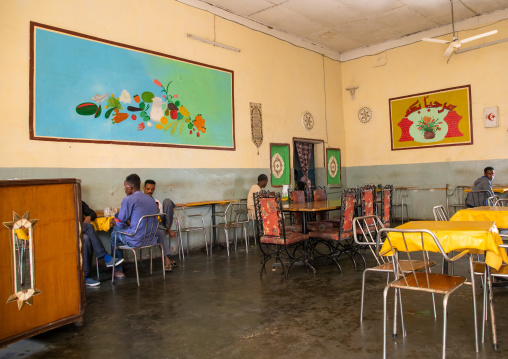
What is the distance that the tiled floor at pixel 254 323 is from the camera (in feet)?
8.66

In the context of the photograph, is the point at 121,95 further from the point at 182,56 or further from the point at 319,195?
the point at 319,195

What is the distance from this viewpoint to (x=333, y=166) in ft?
32.5

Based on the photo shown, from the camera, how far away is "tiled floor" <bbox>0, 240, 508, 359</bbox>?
2639 mm

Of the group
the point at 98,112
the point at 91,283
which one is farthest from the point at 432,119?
the point at 91,283

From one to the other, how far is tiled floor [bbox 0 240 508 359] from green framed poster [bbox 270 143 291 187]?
3.84 metres

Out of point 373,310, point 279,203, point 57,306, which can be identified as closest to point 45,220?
point 57,306

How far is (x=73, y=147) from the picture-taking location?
→ 518 cm

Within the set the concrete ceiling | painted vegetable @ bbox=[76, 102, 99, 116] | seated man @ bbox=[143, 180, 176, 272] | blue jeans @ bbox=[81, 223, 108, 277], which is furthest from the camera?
the concrete ceiling

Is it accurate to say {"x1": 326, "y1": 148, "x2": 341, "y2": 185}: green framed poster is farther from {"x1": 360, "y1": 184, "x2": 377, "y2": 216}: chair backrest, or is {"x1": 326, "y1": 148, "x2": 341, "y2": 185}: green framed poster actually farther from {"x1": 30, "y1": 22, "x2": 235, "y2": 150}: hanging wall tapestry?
{"x1": 360, "y1": 184, "x2": 377, "y2": 216}: chair backrest

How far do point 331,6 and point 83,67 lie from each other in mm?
4687

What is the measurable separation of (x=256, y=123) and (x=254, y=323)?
514 cm

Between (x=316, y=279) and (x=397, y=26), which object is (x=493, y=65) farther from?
(x=316, y=279)

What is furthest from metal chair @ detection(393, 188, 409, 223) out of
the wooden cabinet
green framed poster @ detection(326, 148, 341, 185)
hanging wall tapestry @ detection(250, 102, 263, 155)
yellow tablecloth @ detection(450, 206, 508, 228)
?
the wooden cabinet

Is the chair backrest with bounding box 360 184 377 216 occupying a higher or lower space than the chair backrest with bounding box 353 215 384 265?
higher
